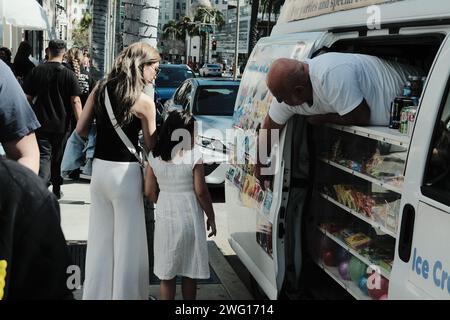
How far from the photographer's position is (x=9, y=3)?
11.1m

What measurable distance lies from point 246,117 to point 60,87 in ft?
9.80

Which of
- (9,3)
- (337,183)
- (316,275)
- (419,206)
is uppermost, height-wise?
(9,3)

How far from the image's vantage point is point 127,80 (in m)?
3.85

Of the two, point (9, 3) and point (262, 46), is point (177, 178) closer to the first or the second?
point (262, 46)

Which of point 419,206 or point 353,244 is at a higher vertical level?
point 419,206

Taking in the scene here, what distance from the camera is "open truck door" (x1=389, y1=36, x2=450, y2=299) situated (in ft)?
7.66

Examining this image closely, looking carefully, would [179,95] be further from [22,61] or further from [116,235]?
[116,235]

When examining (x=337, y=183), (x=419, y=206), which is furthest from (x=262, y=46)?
(x=419, y=206)

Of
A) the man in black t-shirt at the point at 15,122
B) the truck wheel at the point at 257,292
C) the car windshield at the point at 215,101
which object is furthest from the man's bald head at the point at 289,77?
the car windshield at the point at 215,101

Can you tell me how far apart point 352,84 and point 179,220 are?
4.80ft

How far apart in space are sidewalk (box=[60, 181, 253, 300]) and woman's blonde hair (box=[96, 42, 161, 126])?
163 cm

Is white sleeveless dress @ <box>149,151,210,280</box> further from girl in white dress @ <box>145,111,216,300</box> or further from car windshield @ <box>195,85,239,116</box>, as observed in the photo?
car windshield @ <box>195,85,239,116</box>

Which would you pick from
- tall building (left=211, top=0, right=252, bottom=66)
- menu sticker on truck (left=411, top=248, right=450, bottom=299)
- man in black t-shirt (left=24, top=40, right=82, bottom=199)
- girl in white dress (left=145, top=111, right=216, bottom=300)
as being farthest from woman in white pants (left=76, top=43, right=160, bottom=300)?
tall building (left=211, top=0, right=252, bottom=66)

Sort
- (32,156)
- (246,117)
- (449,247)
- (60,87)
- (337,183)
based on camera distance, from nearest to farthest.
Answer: (449,247) < (32,156) < (337,183) < (246,117) < (60,87)
